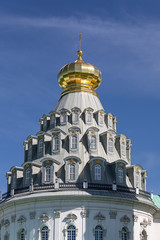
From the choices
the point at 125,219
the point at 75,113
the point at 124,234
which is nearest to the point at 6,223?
the point at 124,234

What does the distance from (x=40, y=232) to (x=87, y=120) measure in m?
14.5

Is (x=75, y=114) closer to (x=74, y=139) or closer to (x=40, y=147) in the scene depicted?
(x=74, y=139)

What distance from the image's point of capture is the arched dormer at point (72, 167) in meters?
54.4

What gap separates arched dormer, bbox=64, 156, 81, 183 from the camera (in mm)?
54375

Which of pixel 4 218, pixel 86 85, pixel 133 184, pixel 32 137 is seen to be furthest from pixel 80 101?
pixel 4 218

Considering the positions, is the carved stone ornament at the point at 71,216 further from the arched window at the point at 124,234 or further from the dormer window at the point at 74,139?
the dormer window at the point at 74,139

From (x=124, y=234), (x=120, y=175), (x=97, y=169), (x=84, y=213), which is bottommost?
(x=124, y=234)

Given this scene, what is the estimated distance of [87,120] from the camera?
60.5 metres

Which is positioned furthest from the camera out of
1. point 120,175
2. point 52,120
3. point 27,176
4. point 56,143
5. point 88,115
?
point 52,120

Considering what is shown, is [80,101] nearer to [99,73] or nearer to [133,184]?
[99,73]

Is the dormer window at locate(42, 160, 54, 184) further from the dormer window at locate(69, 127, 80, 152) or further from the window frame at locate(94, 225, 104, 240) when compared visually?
the window frame at locate(94, 225, 104, 240)

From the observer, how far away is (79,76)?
212 ft

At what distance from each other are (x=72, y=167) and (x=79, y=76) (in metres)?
14.1

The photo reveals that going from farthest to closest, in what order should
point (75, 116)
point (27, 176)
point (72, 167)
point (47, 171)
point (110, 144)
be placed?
1. point (75, 116)
2. point (110, 144)
3. point (27, 176)
4. point (47, 171)
5. point (72, 167)
